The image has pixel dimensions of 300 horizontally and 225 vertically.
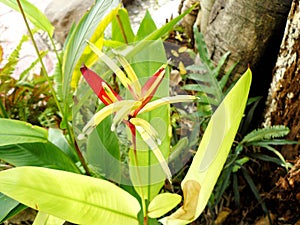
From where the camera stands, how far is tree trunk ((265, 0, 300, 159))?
907 mm

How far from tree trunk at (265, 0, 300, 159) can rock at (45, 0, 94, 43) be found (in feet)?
2.92

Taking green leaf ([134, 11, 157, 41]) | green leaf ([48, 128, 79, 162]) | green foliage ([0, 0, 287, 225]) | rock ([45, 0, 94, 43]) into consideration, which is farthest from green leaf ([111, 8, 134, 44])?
rock ([45, 0, 94, 43])

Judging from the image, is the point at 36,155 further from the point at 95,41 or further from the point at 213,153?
the point at 213,153

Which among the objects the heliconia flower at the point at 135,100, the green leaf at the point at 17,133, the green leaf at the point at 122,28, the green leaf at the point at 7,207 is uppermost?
the green leaf at the point at 122,28

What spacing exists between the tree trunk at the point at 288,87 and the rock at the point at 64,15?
89 centimetres

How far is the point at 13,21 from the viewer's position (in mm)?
1796

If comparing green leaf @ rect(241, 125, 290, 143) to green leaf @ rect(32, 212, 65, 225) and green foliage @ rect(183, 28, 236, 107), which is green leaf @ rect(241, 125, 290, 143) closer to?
green foliage @ rect(183, 28, 236, 107)

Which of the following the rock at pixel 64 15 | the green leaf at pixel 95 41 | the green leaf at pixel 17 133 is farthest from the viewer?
the rock at pixel 64 15

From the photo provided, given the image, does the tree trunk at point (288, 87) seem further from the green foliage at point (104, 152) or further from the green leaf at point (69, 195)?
the green leaf at point (69, 195)

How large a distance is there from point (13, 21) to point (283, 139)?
4.03 ft

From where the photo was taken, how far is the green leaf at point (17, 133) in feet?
2.43

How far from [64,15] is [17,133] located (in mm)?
1044

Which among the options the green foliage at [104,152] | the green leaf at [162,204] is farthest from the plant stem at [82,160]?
the green leaf at [162,204]

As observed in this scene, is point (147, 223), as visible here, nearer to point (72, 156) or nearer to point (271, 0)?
point (72, 156)
